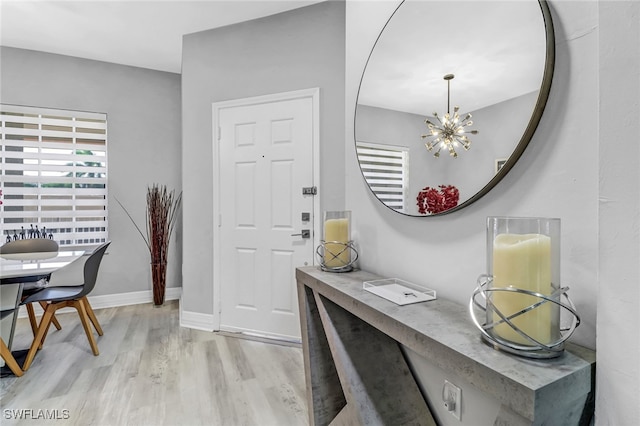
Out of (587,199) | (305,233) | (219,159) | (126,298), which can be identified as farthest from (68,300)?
(587,199)

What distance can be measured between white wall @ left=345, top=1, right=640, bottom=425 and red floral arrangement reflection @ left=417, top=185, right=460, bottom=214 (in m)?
0.04

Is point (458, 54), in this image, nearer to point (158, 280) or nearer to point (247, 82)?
point (247, 82)

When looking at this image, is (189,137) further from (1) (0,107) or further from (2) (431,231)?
(2) (431,231)

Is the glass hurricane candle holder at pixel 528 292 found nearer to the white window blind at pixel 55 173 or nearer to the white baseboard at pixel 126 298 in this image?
the white baseboard at pixel 126 298

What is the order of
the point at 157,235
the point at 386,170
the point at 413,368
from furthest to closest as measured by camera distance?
the point at 157,235 → the point at 386,170 → the point at 413,368

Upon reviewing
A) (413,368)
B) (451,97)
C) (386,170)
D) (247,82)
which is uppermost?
(247,82)

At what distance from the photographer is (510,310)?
2.19 feet

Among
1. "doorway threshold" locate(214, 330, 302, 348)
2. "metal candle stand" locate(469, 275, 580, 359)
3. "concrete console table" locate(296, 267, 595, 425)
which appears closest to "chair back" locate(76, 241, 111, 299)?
"doorway threshold" locate(214, 330, 302, 348)

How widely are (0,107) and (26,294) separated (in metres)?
2.05

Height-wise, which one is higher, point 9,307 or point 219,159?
point 219,159

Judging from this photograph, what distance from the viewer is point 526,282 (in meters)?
0.65

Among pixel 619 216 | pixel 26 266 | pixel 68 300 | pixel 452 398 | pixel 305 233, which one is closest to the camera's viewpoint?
pixel 619 216

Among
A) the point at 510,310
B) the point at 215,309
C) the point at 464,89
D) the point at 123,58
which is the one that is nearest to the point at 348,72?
the point at 464,89

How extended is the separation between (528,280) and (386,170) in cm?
72
